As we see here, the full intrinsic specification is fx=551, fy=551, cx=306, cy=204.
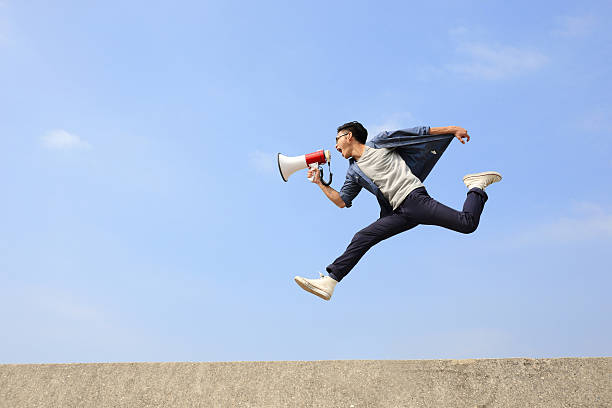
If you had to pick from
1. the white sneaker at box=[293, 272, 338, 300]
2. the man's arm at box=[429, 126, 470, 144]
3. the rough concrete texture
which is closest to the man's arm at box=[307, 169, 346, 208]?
the white sneaker at box=[293, 272, 338, 300]

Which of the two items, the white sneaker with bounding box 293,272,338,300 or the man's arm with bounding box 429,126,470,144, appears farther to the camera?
the man's arm with bounding box 429,126,470,144

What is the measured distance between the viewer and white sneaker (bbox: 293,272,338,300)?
495 cm

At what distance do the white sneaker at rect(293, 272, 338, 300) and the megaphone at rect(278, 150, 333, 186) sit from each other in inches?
39.7

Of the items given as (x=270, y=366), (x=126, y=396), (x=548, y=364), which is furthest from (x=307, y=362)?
(x=548, y=364)

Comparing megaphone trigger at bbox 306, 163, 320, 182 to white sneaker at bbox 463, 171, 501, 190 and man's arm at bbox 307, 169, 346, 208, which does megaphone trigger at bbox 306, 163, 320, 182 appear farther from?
white sneaker at bbox 463, 171, 501, 190

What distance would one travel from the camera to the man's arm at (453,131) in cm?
514

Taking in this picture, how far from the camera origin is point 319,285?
16.3 ft

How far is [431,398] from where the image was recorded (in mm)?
4805

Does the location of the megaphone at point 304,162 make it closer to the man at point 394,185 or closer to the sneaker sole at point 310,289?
the man at point 394,185

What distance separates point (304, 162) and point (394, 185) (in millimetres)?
937

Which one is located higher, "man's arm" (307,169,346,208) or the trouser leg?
"man's arm" (307,169,346,208)

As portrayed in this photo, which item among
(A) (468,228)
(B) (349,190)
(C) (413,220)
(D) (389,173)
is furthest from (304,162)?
(A) (468,228)

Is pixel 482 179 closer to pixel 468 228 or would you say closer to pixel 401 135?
pixel 468 228

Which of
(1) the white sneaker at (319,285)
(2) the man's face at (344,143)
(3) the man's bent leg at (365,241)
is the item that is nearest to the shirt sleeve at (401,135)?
(2) the man's face at (344,143)
